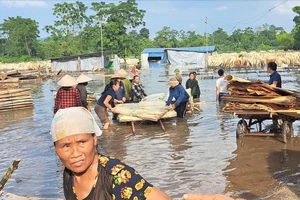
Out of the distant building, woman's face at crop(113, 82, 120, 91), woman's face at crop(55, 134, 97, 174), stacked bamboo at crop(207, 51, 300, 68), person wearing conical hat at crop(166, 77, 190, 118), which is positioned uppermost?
the distant building

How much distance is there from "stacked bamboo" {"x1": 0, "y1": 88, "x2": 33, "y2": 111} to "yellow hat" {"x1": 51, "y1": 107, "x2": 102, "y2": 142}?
15.9 meters

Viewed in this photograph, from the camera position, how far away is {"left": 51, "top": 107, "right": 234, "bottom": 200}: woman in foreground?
189 centimetres

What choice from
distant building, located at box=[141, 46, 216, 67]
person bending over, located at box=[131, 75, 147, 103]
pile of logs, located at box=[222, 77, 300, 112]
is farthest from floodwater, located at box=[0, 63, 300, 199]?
distant building, located at box=[141, 46, 216, 67]

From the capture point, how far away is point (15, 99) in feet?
56.9

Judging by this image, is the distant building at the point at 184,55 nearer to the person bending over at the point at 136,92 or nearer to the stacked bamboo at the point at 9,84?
the stacked bamboo at the point at 9,84

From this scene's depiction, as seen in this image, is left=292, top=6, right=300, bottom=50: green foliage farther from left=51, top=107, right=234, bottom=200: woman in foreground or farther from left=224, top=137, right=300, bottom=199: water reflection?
left=51, top=107, right=234, bottom=200: woman in foreground

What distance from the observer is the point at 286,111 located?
23.6 ft

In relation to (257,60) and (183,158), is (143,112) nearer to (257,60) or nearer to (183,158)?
(183,158)

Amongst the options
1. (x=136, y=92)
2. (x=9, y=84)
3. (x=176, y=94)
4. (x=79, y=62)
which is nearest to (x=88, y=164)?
(x=176, y=94)

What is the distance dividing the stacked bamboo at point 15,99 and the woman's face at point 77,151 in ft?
52.3

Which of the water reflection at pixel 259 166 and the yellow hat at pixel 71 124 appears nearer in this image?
the yellow hat at pixel 71 124

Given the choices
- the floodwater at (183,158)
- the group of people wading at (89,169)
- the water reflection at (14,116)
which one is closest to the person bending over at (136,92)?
the floodwater at (183,158)

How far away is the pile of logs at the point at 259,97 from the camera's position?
7340 mm

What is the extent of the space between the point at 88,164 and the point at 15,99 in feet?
53.7
